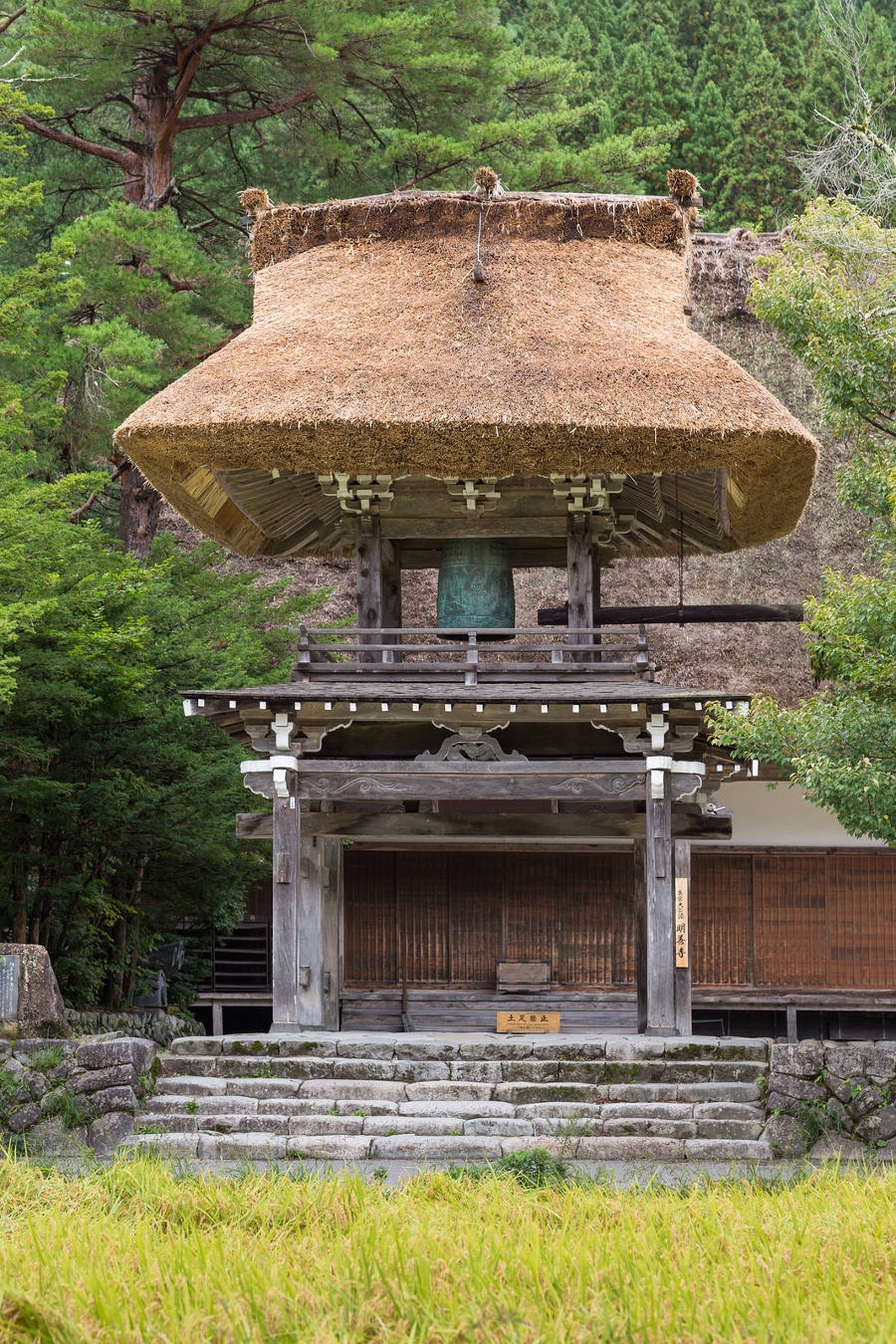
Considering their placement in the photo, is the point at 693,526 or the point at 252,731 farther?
the point at 693,526

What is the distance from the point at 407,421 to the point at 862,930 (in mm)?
8984

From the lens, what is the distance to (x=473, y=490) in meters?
13.1

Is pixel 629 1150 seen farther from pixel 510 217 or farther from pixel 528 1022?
pixel 510 217

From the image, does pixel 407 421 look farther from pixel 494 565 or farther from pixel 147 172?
pixel 147 172

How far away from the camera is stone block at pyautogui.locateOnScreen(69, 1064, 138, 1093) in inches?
414

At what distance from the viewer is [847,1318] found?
4.93 metres

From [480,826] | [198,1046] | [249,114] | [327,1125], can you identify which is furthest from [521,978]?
[249,114]

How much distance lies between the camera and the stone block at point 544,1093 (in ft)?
35.3

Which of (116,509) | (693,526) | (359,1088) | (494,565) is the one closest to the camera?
(359,1088)

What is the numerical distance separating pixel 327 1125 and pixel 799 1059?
350 cm

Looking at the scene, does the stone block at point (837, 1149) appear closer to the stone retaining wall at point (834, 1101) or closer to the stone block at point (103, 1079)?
the stone retaining wall at point (834, 1101)

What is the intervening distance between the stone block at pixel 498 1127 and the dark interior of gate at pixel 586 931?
5.73 metres

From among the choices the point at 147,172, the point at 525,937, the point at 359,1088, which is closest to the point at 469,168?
the point at 147,172

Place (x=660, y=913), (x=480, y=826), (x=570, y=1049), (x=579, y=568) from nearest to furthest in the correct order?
(x=570, y=1049) < (x=660, y=913) < (x=579, y=568) < (x=480, y=826)
